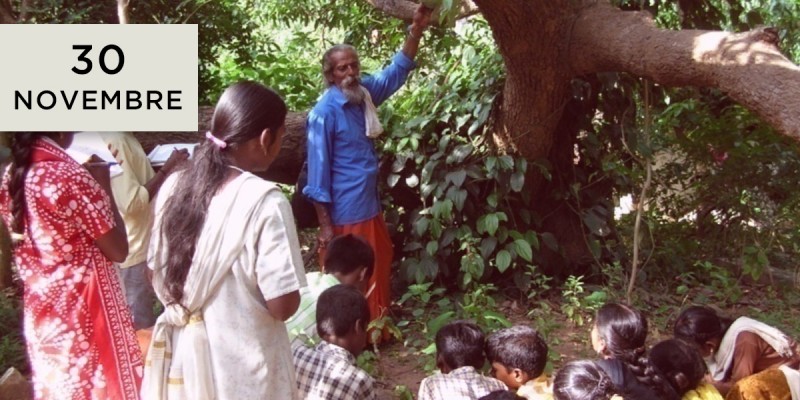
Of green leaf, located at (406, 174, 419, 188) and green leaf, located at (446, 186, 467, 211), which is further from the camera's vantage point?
green leaf, located at (406, 174, 419, 188)

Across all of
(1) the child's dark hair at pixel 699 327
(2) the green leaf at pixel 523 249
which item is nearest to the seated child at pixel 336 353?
(1) the child's dark hair at pixel 699 327

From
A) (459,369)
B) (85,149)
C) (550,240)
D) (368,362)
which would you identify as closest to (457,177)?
(550,240)

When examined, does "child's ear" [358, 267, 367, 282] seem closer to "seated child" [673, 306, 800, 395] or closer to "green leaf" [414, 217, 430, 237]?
"seated child" [673, 306, 800, 395]

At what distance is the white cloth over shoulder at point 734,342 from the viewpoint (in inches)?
125

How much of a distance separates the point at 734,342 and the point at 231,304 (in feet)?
6.98

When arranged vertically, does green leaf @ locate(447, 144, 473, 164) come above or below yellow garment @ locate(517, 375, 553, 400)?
above

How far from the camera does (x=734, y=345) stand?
3.21 m

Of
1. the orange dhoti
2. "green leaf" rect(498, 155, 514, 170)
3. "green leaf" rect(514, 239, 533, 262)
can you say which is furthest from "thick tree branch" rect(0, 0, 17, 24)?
"green leaf" rect(514, 239, 533, 262)

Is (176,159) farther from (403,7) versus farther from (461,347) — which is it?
(403,7)

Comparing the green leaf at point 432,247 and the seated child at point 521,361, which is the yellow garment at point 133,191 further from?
the green leaf at point 432,247

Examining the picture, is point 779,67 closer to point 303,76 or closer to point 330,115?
point 330,115

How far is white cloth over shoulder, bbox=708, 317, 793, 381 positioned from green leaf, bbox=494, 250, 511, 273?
66.0 inches

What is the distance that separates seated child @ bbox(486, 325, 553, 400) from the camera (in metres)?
2.90

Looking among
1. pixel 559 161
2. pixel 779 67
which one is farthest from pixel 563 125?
pixel 779 67
